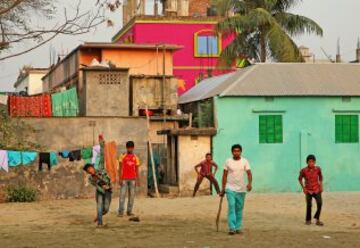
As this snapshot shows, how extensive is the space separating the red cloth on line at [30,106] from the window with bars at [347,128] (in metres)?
10.4

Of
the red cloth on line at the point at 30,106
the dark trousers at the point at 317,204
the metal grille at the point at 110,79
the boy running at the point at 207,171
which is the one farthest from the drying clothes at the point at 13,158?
the dark trousers at the point at 317,204

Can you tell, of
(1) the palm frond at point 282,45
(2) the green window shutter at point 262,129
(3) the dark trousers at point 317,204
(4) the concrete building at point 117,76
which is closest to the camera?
(3) the dark trousers at point 317,204

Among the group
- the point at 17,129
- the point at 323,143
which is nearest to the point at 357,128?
the point at 323,143

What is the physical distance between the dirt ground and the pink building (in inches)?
897

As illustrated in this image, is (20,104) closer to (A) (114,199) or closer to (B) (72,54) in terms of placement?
(A) (114,199)

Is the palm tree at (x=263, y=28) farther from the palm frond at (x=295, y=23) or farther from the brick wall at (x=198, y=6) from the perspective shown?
the brick wall at (x=198, y=6)

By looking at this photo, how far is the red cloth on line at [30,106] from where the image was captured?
23837 millimetres

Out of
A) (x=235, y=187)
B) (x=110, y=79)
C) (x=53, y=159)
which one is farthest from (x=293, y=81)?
(x=235, y=187)

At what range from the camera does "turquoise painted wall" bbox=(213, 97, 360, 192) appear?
81.3ft

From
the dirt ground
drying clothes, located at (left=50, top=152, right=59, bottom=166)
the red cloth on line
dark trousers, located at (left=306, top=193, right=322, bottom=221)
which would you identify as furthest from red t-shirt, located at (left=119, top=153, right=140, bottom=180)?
the red cloth on line

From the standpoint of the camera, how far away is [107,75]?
25266 mm

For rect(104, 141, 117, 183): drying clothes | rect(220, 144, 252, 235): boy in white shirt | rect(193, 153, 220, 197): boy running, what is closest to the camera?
rect(220, 144, 252, 235): boy in white shirt

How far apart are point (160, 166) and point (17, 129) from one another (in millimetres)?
5715

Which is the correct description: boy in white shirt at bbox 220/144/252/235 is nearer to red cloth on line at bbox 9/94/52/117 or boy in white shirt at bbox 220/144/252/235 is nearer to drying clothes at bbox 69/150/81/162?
drying clothes at bbox 69/150/81/162
